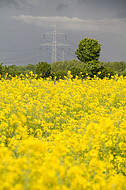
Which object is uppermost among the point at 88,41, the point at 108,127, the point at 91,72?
the point at 88,41

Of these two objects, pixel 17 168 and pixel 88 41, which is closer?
pixel 17 168

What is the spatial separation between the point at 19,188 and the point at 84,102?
555 centimetres

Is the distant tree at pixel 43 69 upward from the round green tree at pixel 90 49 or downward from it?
downward

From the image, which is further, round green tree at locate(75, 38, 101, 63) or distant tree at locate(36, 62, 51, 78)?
round green tree at locate(75, 38, 101, 63)

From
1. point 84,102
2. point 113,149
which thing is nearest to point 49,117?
point 84,102

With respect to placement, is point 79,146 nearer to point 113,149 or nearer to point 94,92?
point 113,149

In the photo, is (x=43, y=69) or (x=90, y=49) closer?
(x=43, y=69)

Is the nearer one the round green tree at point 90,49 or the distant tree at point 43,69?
the distant tree at point 43,69

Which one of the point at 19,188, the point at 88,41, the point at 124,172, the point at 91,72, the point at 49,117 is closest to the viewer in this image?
the point at 19,188

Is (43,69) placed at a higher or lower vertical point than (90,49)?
lower

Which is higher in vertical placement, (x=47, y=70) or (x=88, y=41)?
(x=88, y=41)

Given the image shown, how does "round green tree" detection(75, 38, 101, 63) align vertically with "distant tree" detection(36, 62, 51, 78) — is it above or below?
above

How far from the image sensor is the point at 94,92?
839cm

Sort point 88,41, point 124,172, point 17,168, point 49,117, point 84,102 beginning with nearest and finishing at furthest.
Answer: point 17,168
point 124,172
point 49,117
point 84,102
point 88,41
